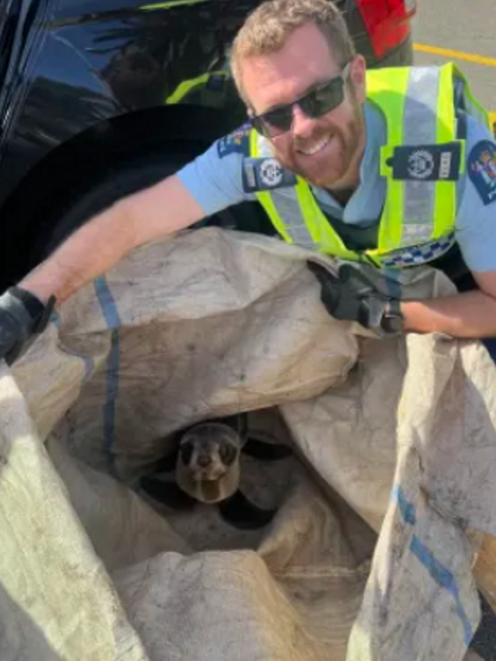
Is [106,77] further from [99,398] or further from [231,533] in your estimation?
[231,533]

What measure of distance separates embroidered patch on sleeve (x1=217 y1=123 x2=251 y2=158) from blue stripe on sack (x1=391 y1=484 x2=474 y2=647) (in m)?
0.74

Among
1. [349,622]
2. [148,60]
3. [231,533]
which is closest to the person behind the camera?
[349,622]

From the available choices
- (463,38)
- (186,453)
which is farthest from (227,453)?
(463,38)

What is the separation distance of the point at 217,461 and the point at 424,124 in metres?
0.77

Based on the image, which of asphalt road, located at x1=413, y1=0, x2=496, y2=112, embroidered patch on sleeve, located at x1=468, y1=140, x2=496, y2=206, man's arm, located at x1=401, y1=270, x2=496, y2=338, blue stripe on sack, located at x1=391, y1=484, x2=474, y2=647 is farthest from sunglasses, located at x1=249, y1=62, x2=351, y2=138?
asphalt road, located at x1=413, y1=0, x2=496, y2=112

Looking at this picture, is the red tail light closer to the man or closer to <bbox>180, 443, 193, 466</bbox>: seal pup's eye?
the man

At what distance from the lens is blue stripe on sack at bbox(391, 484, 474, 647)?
1.55 metres

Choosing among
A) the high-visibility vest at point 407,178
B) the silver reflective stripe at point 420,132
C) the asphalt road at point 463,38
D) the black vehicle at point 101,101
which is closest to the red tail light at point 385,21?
the black vehicle at point 101,101

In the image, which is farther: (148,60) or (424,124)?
(148,60)

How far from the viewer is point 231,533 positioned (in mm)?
2049

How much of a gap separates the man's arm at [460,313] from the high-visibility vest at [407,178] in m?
0.12

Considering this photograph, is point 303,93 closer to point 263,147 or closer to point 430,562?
point 263,147

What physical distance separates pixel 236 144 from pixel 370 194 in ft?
0.96

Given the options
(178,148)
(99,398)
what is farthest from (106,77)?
(99,398)
